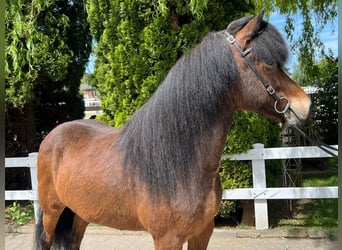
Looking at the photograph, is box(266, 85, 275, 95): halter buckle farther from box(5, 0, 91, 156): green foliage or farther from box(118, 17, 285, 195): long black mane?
box(5, 0, 91, 156): green foliage

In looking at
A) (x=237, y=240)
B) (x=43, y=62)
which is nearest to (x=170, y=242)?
(x=237, y=240)

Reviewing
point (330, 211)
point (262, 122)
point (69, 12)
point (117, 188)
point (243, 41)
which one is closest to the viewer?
point (243, 41)

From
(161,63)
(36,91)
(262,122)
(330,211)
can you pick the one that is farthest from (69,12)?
(330,211)

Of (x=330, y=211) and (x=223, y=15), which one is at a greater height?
(x=223, y=15)

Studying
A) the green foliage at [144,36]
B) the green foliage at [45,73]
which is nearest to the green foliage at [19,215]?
the green foliage at [45,73]

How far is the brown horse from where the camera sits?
5.33 feet

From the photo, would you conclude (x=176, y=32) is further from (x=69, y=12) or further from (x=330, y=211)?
(x=330, y=211)

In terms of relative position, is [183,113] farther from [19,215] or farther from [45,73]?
[19,215]

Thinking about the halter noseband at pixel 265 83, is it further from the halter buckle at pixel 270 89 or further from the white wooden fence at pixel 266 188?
the white wooden fence at pixel 266 188

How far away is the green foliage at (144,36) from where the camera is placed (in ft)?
12.6

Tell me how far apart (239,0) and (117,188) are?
305cm

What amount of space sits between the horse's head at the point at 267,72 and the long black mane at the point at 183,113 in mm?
53

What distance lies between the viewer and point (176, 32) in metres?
3.93

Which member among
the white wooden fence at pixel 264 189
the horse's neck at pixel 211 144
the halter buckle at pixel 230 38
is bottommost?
the white wooden fence at pixel 264 189
